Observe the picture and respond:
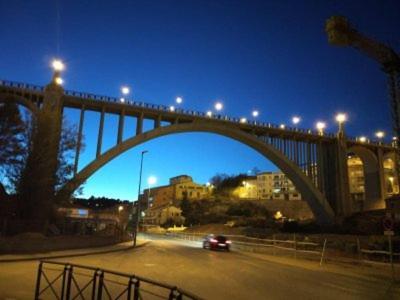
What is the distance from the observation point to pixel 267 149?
6081 cm

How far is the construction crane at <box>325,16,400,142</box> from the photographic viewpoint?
1399 inches

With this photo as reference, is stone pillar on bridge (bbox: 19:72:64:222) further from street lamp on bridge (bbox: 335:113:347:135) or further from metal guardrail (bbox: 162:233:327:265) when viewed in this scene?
street lamp on bridge (bbox: 335:113:347:135)

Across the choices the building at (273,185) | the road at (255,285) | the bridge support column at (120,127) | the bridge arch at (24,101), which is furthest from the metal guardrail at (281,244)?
the building at (273,185)

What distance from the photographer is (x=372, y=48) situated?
1610 inches

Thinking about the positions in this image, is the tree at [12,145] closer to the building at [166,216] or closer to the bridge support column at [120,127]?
the bridge support column at [120,127]

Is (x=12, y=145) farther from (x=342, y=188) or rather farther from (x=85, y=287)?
(x=342, y=188)

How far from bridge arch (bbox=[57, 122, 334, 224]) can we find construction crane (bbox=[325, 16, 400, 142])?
20.9 m

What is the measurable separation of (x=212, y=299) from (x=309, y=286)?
15.9ft

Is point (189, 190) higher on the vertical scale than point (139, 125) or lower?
higher

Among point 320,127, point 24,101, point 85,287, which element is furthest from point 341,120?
point 85,287

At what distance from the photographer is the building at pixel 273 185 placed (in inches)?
5340

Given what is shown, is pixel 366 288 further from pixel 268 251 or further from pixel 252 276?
pixel 268 251

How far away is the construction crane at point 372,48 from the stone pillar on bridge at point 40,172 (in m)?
29.5

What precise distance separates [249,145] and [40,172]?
3677cm
